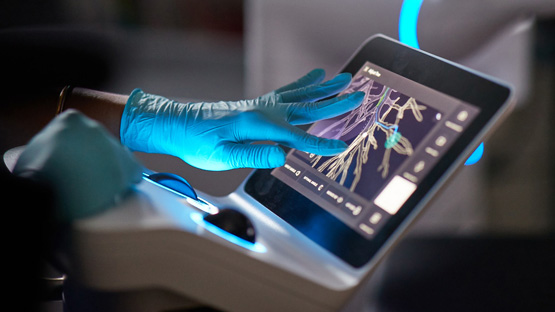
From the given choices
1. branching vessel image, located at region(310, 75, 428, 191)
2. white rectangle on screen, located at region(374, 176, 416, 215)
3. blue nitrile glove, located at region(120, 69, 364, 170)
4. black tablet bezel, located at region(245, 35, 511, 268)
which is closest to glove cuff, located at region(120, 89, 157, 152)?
blue nitrile glove, located at region(120, 69, 364, 170)

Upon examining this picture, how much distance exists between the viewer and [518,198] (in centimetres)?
209

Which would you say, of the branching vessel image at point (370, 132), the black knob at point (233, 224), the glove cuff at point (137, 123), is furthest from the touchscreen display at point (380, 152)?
the glove cuff at point (137, 123)

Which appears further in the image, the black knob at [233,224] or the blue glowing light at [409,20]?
the blue glowing light at [409,20]

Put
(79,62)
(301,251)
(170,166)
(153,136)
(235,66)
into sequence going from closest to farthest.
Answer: (301,251) < (153,136) < (170,166) < (79,62) < (235,66)

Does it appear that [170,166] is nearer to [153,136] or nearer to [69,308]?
[153,136]

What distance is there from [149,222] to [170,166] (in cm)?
51

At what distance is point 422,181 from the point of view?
0.55 meters

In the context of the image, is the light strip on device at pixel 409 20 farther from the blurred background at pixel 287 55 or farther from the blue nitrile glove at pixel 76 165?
the blue nitrile glove at pixel 76 165

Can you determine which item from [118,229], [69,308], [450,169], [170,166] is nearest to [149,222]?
[118,229]

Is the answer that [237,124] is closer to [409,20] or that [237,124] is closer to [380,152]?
[380,152]

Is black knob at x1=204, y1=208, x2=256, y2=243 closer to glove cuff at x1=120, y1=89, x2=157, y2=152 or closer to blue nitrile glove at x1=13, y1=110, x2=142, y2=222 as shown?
blue nitrile glove at x1=13, y1=110, x2=142, y2=222

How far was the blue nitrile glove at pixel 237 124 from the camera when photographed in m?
0.69

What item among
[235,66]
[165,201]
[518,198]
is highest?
[165,201]

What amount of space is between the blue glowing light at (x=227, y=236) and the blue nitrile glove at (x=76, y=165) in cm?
9
